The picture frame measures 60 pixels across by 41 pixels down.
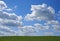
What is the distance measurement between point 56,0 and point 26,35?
110cm

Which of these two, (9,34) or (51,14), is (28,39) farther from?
(51,14)

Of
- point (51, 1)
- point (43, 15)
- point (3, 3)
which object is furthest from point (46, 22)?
point (3, 3)

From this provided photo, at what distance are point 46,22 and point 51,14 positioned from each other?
0.23 meters

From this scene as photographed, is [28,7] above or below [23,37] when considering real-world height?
above

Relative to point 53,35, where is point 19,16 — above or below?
above

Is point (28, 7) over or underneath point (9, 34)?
over

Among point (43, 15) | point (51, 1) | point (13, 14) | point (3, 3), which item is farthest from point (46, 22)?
point (3, 3)

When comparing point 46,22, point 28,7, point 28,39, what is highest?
point 28,7

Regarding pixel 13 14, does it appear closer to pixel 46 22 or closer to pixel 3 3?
pixel 3 3

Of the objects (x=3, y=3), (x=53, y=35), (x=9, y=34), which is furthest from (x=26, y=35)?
(x=3, y=3)

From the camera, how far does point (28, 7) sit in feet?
12.9

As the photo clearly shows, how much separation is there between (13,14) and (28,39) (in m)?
0.71

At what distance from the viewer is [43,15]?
3971 millimetres

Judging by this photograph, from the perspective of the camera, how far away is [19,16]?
3900 millimetres
